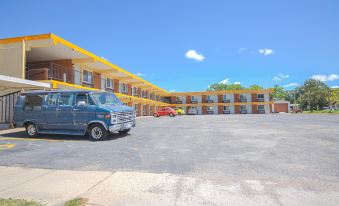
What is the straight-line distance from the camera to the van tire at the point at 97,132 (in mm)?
9109

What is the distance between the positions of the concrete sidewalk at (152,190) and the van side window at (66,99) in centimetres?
496

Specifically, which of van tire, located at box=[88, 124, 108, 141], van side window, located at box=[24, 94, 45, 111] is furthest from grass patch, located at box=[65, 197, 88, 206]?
van side window, located at box=[24, 94, 45, 111]

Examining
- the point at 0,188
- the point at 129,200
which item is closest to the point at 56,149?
the point at 0,188

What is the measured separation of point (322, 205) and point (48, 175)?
17.2ft

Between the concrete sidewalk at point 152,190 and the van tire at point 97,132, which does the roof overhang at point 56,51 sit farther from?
the concrete sidewalk at point 152,190

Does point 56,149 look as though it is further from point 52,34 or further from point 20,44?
point 20,44

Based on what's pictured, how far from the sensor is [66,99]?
9.63m

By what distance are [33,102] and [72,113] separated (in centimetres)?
236

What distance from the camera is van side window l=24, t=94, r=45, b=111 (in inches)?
394

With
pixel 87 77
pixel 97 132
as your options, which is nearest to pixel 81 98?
pixel 97 132

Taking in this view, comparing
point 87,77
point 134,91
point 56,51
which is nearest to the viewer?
point 56,51

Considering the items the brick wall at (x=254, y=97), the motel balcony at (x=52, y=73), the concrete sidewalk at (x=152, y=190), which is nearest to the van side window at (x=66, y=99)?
the concrete sidewalk at (x=152, y=190)

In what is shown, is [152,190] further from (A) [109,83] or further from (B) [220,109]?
(B) [220,109]

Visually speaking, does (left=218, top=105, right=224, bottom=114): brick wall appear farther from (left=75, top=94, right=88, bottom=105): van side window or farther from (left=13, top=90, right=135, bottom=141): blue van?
(left=75, top=94, right=88, bottom=105): van side window
